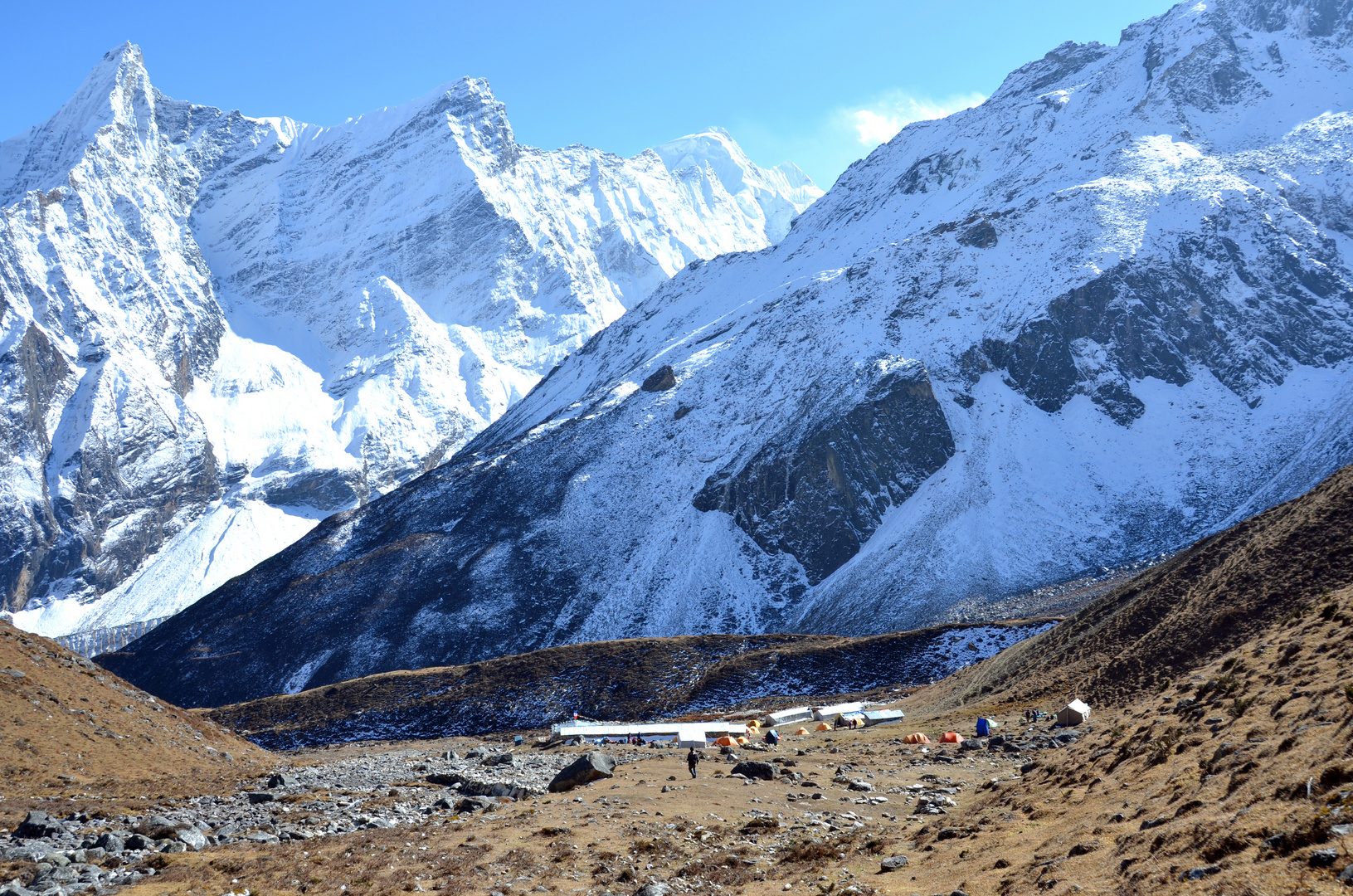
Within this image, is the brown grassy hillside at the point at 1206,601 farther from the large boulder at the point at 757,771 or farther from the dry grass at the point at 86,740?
the dry grass at the point at 86,740

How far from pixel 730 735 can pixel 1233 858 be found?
40.7 metres

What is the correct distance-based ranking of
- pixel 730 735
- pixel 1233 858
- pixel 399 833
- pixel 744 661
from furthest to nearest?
pixel 744 661 → pixel 730 735 → pixel 399 833 → pixel 1233 858

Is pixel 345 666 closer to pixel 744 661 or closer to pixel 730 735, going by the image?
pixel 744 661

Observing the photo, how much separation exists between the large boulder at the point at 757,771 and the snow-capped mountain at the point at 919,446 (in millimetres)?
77105

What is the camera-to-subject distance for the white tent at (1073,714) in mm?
35781

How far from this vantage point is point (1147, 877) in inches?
550

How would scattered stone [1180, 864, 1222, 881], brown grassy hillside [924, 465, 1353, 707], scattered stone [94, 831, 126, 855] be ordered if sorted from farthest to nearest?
brown grassy hillside [924, 465, 1353, 707]
scattered stone [94, 831, 126, 855]
scattered stone [1180, 864, 1222, 881]

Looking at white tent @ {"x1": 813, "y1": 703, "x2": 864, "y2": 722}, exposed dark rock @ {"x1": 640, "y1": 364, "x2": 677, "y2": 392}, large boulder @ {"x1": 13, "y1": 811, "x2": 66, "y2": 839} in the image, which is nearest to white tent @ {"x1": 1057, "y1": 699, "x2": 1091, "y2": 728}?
white tent @ {"x1": 813, "y1": 703, "x2": 864, "y2": 722}

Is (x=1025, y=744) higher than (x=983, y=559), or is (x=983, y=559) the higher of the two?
(x=1025, y=744)

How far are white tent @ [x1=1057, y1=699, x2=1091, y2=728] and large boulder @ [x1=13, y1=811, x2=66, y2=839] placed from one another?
3438 cm

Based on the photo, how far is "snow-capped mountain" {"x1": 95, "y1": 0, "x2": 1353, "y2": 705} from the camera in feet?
388

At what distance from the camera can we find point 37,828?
866 inches

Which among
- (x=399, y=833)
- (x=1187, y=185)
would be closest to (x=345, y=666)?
(x=399, y=833)

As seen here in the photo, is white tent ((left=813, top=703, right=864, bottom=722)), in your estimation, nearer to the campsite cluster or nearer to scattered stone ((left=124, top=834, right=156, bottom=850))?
the campsite cluster
